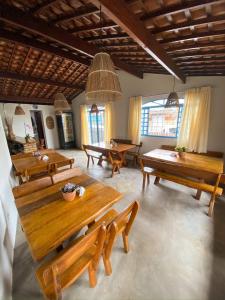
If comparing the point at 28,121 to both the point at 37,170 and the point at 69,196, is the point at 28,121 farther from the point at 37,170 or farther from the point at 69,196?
the point at 69,196

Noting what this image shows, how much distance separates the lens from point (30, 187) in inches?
71.1

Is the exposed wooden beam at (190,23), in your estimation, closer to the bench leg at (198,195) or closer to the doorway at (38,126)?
the bench leg at (198,195)

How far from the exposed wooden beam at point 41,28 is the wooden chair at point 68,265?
109 inches

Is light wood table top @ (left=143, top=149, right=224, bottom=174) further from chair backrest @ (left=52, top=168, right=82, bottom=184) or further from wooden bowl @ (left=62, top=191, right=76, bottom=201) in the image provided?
wooden bowl @ (left=62, top=191, right=76, bottom=201)

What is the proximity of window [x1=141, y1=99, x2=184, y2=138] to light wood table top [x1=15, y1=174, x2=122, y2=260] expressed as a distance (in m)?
3.35

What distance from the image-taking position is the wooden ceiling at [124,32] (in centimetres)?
149

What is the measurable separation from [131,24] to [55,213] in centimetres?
226

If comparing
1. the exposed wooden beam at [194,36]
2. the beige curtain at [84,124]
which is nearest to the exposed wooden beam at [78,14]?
the exposed wooden beam at [194,36]

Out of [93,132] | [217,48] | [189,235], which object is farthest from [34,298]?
[93,132]

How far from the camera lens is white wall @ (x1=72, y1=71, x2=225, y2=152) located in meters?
3.27

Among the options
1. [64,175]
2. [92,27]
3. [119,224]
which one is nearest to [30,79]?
[92,27]

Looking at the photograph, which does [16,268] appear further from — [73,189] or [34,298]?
[73,189]

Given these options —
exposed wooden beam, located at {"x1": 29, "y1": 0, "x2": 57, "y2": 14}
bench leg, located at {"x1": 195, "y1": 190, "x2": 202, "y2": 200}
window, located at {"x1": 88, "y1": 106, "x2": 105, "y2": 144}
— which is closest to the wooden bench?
bench leg, located at {"x1": 195, "y1": 190, "x2": 202, "y2": 200}

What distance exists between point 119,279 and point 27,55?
485 centimetres
